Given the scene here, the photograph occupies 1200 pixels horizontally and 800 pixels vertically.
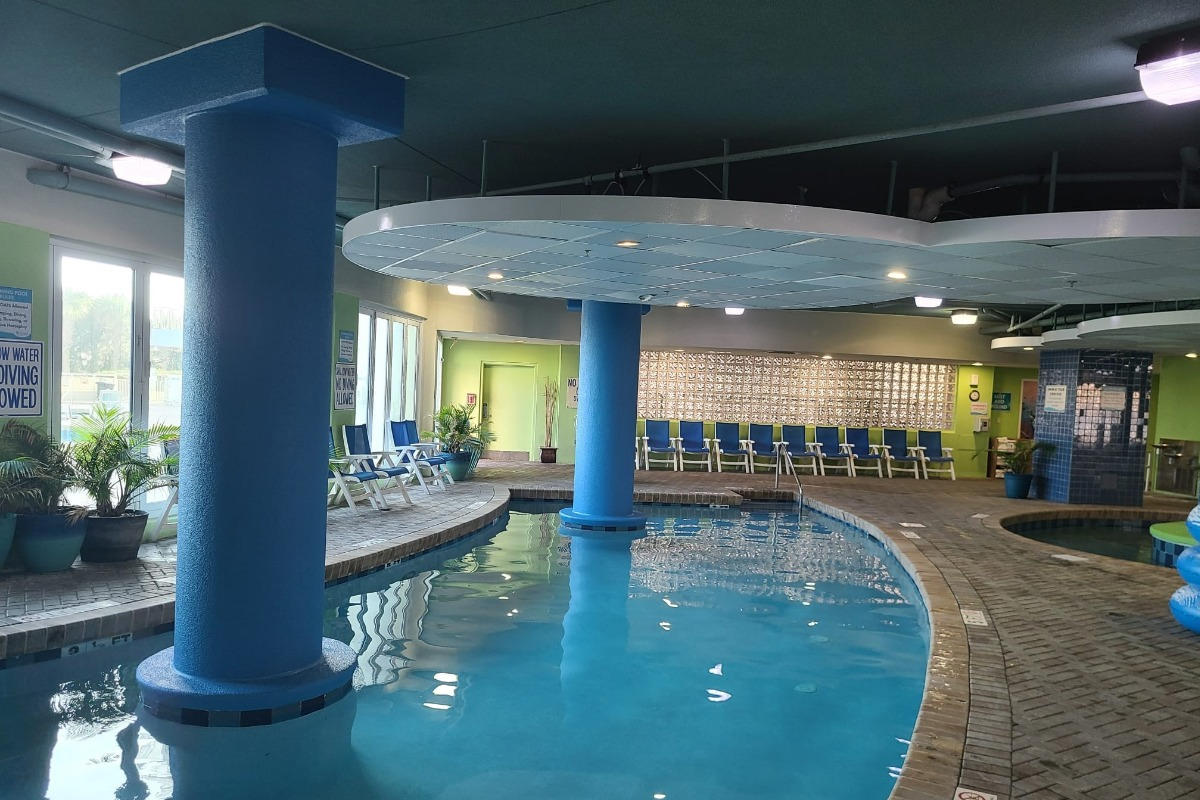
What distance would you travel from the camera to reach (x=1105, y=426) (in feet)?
42.2

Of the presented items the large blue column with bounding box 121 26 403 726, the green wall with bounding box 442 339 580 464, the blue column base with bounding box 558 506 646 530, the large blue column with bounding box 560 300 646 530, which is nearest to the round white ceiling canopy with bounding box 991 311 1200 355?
the large blue column with bounding box 560 300 646 530

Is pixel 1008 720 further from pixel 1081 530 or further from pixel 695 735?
pixel 1081 530

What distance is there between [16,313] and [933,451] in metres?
14.7

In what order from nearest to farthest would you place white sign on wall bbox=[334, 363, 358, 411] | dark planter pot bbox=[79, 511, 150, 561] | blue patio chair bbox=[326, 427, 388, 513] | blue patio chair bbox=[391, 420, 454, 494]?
1. dark planter pot bbox=[79, 511, 150, 561]
2. blue patio chair bbox=[326, 427, 388, 513]
3. white sign on wall bbox=[334, 363, 358, 411]
4. blue patio chair bbox=[391, 420, 454, 494]

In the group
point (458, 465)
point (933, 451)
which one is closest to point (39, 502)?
point (458, 465)

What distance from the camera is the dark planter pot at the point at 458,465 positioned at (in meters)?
12.3

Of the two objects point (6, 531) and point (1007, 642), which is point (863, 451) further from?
point (6, 531)

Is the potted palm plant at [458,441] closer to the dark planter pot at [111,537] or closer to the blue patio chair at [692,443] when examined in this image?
the blue patio chair at [692,443]

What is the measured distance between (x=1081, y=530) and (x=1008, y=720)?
954 cm

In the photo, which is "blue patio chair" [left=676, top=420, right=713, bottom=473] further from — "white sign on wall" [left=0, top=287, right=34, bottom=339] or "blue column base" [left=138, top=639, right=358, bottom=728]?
"blue column base" [left=138, top=639, right=358, bottom=728]

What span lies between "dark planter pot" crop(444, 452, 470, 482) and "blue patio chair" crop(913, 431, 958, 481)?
868 cm

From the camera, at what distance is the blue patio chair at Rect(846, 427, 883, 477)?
1577 cm

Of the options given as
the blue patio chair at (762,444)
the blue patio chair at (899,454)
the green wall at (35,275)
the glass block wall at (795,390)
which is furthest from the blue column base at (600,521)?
the blue patio chair at (899,454)

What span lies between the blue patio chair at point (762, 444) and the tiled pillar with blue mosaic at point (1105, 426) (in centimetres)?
455
